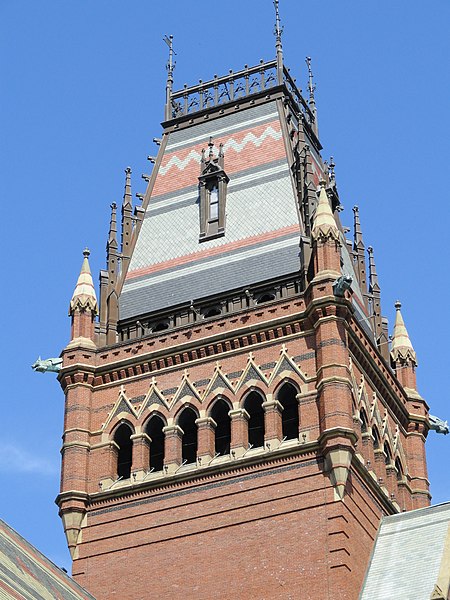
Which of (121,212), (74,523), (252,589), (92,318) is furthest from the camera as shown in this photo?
(121,212)

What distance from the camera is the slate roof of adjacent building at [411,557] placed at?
41.3 m

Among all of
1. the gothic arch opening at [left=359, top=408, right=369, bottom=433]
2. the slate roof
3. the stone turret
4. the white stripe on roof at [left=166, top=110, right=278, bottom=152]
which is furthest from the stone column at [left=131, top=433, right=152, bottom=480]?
the white stripe on roof at [left=166, top=110, right=278, bottom=152]

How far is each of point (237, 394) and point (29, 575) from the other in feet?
30.5

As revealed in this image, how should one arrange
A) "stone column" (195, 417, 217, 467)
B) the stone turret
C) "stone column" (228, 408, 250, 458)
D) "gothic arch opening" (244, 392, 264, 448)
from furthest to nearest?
the stone turret < "gothic arch opening" (244, 392, 264, 448) < "stone column" (195, 417, 217, 467) < "stone column" (228, 408, 250, 458)

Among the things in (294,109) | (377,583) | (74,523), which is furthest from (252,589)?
(294,109)

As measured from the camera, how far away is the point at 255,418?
4628 cm

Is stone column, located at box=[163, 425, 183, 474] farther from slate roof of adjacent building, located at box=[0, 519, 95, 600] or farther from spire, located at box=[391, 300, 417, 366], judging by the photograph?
spire, located at box=[391, 300, 417, 366]

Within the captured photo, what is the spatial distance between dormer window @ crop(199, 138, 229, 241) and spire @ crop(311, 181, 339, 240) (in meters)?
3.83

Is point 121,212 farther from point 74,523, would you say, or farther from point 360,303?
point 74,523

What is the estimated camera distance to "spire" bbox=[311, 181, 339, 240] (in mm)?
47562

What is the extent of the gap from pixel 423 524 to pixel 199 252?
11963 mm

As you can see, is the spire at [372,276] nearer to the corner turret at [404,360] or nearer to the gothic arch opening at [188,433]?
the corner turret at [404,360]

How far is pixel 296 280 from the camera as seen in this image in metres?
48.1

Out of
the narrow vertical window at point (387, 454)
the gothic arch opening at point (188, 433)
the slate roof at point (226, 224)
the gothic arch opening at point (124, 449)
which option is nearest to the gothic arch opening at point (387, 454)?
the narrow vertical window at point (387, 454)
